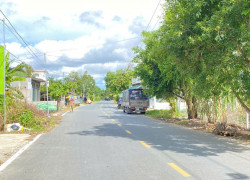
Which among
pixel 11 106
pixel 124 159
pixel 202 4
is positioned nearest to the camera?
pixel 124 159

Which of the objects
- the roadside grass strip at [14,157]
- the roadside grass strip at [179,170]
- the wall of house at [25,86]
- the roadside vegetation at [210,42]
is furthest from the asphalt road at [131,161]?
the wall of house at [25,86]

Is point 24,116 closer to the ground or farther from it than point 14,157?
farther from it

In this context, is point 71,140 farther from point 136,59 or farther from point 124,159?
point 136,59

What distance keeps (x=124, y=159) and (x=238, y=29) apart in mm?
5461

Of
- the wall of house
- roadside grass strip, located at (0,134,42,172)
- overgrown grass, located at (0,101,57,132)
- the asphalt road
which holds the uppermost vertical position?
the wall of house

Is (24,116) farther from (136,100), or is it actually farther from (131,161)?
(136,100)

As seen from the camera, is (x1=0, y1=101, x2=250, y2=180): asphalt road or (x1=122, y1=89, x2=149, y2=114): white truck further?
(x1=122, y1=89, x2=149, y2=114): white truck

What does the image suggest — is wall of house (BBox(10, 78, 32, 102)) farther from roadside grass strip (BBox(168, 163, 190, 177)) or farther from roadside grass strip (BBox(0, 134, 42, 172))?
roadside grass strip (BBox(168, 163, 190, 177))

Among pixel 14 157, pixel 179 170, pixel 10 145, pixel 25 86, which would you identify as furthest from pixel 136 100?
pixel 179 170

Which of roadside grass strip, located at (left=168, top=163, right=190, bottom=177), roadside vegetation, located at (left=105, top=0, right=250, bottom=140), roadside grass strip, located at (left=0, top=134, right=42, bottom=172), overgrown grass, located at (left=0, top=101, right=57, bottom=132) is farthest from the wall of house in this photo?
roadside grass strip, located at (left=168, top=163, right=190, bottom=177)

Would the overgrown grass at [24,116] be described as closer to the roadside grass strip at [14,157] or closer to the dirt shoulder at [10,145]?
the dirt shoulder at [10,145]

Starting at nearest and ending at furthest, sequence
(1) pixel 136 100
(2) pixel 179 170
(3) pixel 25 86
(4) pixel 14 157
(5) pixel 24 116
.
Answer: (2) pixel 179 170 < (4) pixel 14 157 < (5) pixel 24 116 < (3) pixel 25 86 < (1) pixel 136 100

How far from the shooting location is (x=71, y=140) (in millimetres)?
11711

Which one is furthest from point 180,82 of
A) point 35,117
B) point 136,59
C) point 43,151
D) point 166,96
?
point 43,151
